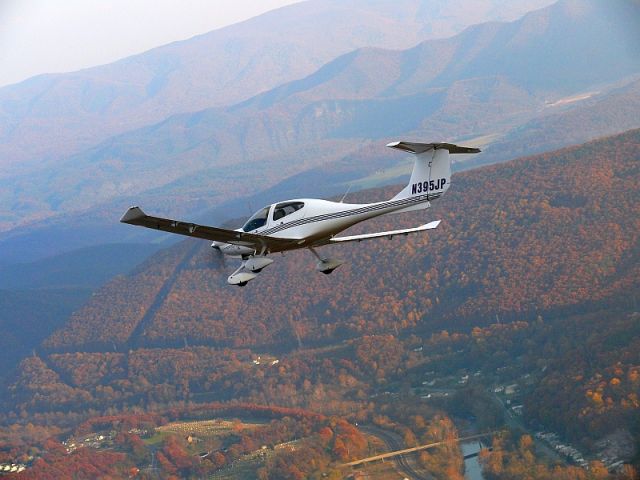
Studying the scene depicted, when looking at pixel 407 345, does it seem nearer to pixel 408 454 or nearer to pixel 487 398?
pixel 487 398

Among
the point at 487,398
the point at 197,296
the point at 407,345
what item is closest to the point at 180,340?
the point at 197,296

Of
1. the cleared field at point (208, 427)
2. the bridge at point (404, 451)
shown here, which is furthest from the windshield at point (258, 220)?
the cleared field at point (208, 427)

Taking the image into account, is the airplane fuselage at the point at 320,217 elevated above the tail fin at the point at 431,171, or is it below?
below

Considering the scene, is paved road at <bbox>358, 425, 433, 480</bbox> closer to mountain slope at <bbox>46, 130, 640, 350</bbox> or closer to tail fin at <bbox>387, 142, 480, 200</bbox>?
mountain slope at <bbox>46, 130, 640, 350</bbox>

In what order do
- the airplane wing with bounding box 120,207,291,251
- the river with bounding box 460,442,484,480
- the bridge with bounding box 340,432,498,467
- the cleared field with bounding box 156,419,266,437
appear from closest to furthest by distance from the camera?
1. the airplane wing with bounding box 120,207,291,251
2. the river with bounding box 460,442,484,480
3. the bridge with bounding box 340,432,498,467
4. the cleared field with bounding box 156,419,266,437

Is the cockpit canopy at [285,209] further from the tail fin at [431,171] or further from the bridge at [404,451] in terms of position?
the bridge at [404,451]

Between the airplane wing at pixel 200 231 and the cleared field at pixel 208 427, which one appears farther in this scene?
the cleared field at pixel 208 427

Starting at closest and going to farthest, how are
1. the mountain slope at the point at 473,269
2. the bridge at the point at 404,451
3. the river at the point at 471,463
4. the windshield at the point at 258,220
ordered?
the windshield at the point at 258,220 → the river at the point at 471,463 → the bridge at the point at 404,451 → the mountain slope at the point at 473,269

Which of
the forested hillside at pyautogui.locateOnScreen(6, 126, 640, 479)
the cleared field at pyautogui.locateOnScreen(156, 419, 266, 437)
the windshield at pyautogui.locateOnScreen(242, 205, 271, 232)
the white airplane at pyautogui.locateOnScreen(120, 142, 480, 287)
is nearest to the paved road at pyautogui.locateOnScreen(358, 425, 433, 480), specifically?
the forested hillside at pyautogui.locateOnScreen(6, 126, 640, 479)
